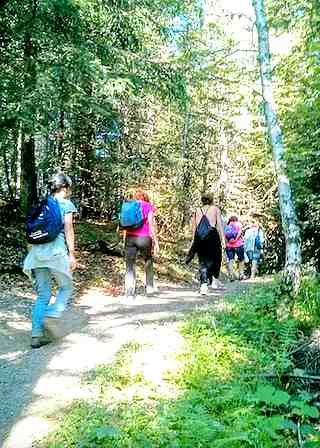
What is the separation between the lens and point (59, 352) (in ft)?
21.3

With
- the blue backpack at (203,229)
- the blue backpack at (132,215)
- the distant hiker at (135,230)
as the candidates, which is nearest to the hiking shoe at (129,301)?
the distant hiker at (135,230)

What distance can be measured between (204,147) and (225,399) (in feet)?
63.6

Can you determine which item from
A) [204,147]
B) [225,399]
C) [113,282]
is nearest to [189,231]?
[204,147]

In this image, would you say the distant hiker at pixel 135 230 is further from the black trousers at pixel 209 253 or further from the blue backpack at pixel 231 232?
the blue backpack at pixel 231 232

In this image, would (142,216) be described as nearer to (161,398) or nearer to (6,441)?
(161,398)

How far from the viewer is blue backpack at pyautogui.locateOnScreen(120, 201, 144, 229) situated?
9406 millimetres

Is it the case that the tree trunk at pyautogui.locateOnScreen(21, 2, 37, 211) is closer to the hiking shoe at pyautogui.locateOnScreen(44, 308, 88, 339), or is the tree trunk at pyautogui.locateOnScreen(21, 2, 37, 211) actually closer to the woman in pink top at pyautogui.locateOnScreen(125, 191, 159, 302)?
the woman in pink top at pyautogui.locateOnScreen(125, 191, 159, 302)

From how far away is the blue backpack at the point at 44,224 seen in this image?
6.79 meters

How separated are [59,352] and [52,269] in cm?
107

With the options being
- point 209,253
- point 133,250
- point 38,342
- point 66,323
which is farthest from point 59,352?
point 209,253

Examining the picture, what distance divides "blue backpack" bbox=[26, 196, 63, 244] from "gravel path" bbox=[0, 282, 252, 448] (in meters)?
1.37

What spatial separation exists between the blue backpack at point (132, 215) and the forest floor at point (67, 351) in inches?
55.3

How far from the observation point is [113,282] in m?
13.6

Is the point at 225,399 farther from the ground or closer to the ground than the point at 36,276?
closer to the ground
